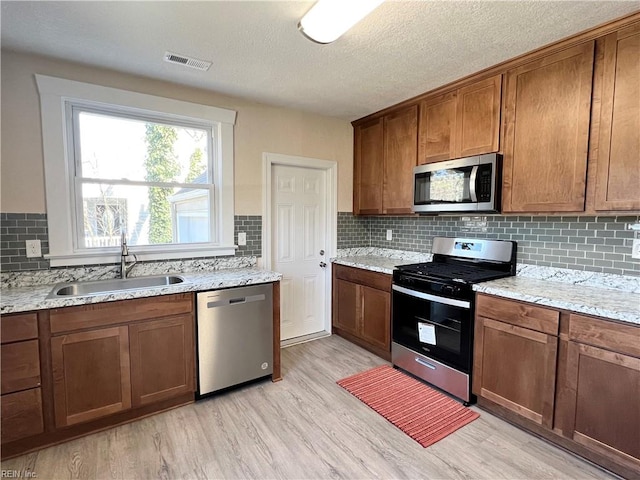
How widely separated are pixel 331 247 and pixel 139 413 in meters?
2.29

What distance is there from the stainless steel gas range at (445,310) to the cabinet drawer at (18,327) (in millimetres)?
2467

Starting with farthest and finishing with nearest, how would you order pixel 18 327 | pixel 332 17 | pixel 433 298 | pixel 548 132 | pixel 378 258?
pixel 378 258, pixel 433 298, pixel 548 132, pixel 18 327, pixel 332 17

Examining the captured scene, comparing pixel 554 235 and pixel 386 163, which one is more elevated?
pixel 386 163

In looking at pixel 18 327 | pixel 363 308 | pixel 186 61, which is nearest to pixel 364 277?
pixel 363 308

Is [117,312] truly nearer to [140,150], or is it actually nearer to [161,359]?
[161,359]

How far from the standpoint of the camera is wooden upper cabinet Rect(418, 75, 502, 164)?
2.42 metres

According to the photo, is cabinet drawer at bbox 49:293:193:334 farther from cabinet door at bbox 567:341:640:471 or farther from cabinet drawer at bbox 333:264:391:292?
cabinet door at bbox 567:341:640:471

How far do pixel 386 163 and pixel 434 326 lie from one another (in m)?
1.69

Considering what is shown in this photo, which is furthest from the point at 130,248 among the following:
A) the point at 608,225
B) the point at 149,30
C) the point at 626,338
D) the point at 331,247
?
the point at 608,225

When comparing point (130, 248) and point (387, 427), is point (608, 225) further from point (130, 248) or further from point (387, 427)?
point (130, 248)

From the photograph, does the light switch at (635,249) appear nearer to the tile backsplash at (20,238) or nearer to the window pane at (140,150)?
the window pane at (140,150)

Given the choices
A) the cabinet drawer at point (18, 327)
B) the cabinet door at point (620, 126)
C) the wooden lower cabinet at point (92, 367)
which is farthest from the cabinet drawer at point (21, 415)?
the cabinet door at point (620, 126)

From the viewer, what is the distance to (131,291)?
206cm

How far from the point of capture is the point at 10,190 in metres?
2.15
